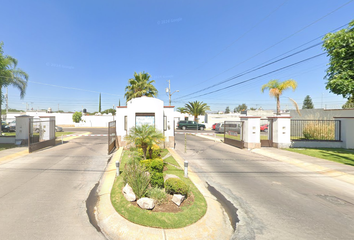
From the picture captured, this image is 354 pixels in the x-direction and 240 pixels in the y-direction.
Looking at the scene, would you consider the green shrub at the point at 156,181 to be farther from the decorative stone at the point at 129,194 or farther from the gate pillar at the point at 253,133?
the gate pillar at the point at 253,133

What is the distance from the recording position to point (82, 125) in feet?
162

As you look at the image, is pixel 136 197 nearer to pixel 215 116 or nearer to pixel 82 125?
pixel 215 116

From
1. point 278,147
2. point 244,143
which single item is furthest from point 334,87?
point 244,143

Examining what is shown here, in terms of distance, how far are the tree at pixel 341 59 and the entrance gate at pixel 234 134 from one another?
748 cm

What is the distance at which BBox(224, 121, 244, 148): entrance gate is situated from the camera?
1673 cm

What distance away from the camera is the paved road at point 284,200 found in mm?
4367

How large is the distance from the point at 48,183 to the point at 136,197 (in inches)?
176

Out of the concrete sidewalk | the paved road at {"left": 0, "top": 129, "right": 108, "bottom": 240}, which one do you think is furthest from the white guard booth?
the concrete sidewalk

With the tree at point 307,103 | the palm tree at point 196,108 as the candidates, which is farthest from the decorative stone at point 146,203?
the tree at point 307,103

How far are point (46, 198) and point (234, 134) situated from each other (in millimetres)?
15938

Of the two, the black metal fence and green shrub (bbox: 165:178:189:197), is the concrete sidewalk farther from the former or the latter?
the black metal fence

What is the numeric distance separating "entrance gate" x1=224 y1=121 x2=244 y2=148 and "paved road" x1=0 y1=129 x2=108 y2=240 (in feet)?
41.1

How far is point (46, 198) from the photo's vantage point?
230 inches

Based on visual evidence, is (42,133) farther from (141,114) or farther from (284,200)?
(284,200)
